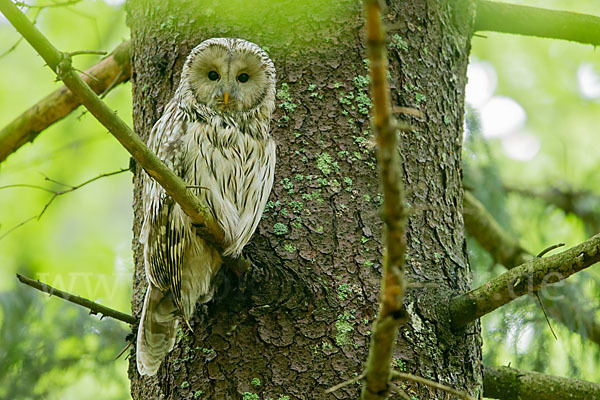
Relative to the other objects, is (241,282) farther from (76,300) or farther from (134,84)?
(134,84)

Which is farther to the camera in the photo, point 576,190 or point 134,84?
point 576,190

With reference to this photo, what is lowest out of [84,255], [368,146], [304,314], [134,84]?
[304,314]

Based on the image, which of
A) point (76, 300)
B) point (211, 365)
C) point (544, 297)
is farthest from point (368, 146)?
point (544, 297)

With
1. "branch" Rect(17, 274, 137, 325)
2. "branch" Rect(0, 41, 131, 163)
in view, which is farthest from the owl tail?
"branch" Rect(0, 41, 131, 163)

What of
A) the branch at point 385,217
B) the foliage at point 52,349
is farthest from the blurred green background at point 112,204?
the branch at point 385,217

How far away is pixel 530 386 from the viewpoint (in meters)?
2.50

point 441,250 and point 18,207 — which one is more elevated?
point 18,207

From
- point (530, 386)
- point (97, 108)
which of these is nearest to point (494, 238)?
point (530, 386)

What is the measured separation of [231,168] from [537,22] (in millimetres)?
1430

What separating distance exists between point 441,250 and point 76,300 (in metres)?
1.20

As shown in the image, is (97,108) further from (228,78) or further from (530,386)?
(530,386)

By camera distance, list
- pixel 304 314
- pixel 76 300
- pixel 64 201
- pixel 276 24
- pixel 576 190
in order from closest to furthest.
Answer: pixel 76 300 < pixel 304 314 < pixel 276 24 < pixel 576 190 < pixel 64 201

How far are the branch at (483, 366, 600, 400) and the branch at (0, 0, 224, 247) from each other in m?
1.35

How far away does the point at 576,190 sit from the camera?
422cm
